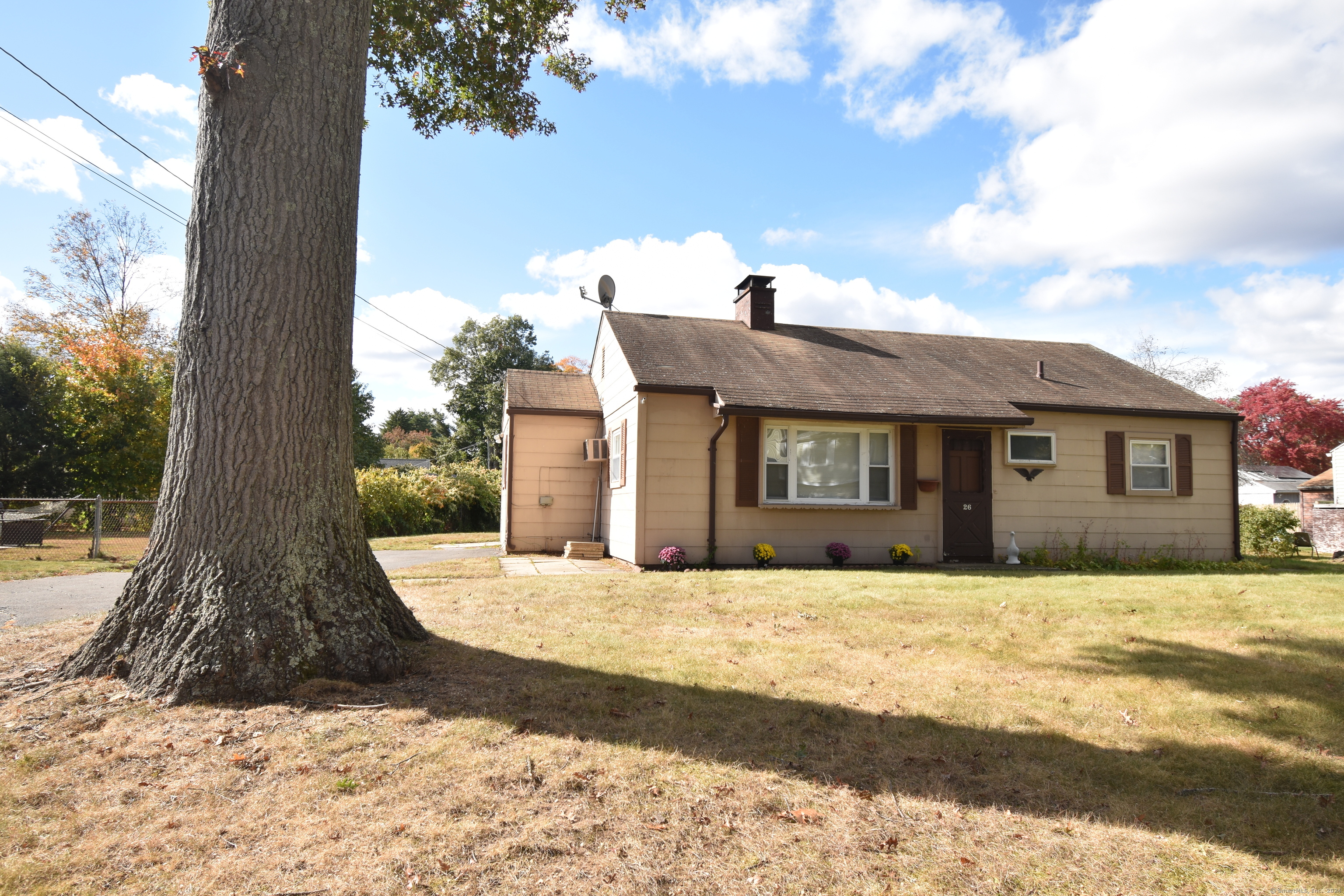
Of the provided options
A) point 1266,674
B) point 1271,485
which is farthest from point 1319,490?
point 1266,674

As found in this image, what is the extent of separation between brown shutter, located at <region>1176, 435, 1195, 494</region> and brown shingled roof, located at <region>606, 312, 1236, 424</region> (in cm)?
55

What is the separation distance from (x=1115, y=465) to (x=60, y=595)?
15.3 metres

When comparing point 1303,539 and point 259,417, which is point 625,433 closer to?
point 259,417

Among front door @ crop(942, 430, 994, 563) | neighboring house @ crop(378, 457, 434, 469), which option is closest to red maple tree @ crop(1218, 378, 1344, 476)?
front door @ crop(942, 430, 994, 563)

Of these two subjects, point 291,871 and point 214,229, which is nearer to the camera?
point 291,871

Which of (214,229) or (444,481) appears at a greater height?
(214,229)

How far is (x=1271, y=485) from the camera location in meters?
34.7

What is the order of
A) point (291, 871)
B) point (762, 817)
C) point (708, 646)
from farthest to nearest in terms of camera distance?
point (708, 646) → point (762, 817) → point (291, 871)

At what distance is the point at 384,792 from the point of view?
2.78 m

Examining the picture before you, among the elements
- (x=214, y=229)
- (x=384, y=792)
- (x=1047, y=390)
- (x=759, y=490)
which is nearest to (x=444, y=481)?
(x=759, y=490)

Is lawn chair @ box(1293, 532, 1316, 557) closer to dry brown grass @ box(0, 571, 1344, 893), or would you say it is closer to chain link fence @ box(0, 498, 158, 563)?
dry brown grass @ box(0, 571, 1344, 893)

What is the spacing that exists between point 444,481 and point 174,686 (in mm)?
19088

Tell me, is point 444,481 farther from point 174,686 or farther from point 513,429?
point 174,686

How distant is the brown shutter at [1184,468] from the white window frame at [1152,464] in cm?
6
